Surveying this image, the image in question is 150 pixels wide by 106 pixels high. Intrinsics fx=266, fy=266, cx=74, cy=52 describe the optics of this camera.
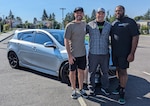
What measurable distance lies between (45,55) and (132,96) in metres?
2.82

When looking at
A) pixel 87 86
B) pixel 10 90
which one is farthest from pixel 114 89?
pixel 10 90

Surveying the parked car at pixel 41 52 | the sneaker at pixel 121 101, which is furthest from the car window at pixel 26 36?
the sneaker at pixel 121 101

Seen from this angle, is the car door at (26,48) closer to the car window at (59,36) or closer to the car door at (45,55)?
the car door at (45,55)

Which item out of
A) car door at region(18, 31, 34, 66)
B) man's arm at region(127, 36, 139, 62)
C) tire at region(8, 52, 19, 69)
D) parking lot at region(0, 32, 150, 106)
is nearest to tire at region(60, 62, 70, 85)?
parking lot at region(0, 32, 150, 106)

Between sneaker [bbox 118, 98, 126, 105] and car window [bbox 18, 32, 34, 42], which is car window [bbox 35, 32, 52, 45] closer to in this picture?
car window [bbox 18, 32, 34, 42]

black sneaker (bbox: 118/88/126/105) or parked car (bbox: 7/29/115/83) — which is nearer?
black sneaker (bbox: 118/88/126/105)

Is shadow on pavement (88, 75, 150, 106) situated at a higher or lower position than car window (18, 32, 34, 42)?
lower

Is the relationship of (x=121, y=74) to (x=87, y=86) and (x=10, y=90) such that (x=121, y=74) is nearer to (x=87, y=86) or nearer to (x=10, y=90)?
(x=87, y=86)

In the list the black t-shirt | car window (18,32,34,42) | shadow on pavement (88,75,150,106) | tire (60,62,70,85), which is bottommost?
shadow on pavement (88,75,150,106)

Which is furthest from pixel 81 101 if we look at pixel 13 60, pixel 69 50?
pixel 13 60

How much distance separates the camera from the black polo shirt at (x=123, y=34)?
539 cm

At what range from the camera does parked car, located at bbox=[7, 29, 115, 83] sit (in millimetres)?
7164

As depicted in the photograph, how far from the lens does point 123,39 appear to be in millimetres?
5492

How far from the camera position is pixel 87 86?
6652mm
